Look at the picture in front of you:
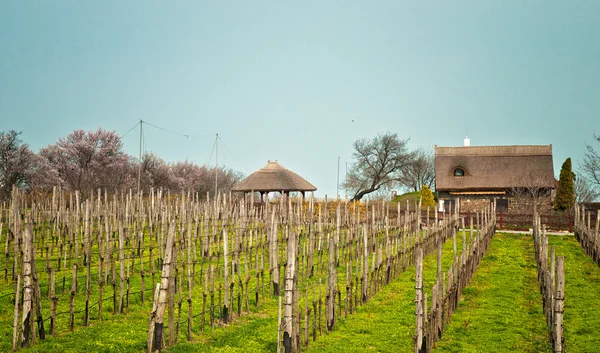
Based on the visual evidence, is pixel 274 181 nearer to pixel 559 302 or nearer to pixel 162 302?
pixel 162 302

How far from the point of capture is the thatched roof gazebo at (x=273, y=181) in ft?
103

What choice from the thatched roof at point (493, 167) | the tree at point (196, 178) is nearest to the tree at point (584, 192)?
the thatched roof at point (493, 167)

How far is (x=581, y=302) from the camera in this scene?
12.2 meters

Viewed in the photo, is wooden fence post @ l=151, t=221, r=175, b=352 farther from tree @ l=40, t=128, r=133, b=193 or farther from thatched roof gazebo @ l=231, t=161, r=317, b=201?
tree @ l=40, t=128, r=133, b=193

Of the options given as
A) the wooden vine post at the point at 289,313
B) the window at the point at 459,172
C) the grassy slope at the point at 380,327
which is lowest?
the grassy slope at the point at 380,327

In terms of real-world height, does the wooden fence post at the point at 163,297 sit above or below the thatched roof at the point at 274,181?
below

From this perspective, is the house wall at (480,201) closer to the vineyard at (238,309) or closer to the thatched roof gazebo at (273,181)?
the thatched roof gazebo at (273,181)

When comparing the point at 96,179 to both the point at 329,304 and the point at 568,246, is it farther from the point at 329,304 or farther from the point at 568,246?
the point at 329,304

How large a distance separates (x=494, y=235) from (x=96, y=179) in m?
23.3

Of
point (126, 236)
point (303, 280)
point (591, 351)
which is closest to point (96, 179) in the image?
point (126, 236)

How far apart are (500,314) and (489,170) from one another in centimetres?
2870

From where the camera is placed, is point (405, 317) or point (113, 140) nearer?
point (405, 317)

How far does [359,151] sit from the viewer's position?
4928cm

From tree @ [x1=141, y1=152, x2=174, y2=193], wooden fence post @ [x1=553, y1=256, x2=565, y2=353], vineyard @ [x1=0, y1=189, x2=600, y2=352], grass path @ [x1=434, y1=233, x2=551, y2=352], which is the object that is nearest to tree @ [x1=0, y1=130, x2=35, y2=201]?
tree @ [x1=141, y1=152, x2=174, y2=193]
